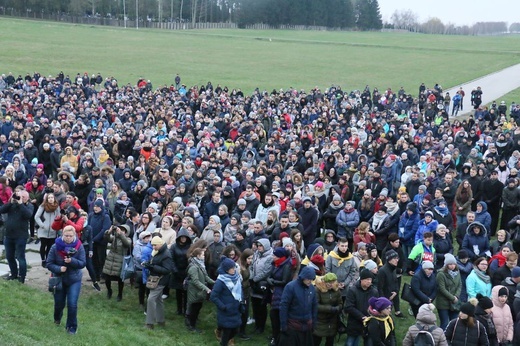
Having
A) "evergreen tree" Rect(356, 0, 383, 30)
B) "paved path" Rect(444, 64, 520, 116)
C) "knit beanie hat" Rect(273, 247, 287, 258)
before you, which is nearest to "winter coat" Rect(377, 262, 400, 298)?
"knit beanie hat" Rect(273, 247, 287, 258)

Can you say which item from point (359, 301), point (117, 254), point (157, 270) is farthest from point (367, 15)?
point (359, 301)

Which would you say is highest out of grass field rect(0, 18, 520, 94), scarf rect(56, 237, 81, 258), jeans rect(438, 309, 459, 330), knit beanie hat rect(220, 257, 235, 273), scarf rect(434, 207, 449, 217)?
scarf rect(56, 237, 81, 258)

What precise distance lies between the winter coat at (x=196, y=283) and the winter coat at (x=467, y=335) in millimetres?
3891

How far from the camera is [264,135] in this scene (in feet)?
83.6

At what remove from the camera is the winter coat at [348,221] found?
14.7 metres

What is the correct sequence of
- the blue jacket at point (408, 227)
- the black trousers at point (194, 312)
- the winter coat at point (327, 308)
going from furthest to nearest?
1. the blue jacket at point (408, 227)
2. the black trousers at point (194, 312)
3. the winter coat at point (327, 308)

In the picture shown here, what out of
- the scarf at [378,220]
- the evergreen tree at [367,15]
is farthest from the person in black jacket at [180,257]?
the evergreen tree at [367,15]

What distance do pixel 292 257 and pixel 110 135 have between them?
508 inches

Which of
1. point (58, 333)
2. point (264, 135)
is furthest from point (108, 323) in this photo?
point (264, 135)

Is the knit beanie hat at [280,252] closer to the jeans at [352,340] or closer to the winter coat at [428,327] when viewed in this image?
the jeans at [352,340]

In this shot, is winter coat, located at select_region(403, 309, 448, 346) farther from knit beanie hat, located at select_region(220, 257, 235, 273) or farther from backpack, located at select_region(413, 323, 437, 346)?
→ knit beanie hat, located at select_region(220, 257, 235, 273)

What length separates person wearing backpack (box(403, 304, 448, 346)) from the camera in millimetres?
9047

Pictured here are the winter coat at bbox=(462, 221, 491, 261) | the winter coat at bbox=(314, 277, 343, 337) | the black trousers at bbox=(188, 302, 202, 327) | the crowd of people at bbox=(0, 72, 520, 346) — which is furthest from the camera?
the winter coat at bbox=(462, 221, 491, 261)

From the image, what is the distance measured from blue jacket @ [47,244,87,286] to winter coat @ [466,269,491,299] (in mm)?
5904
